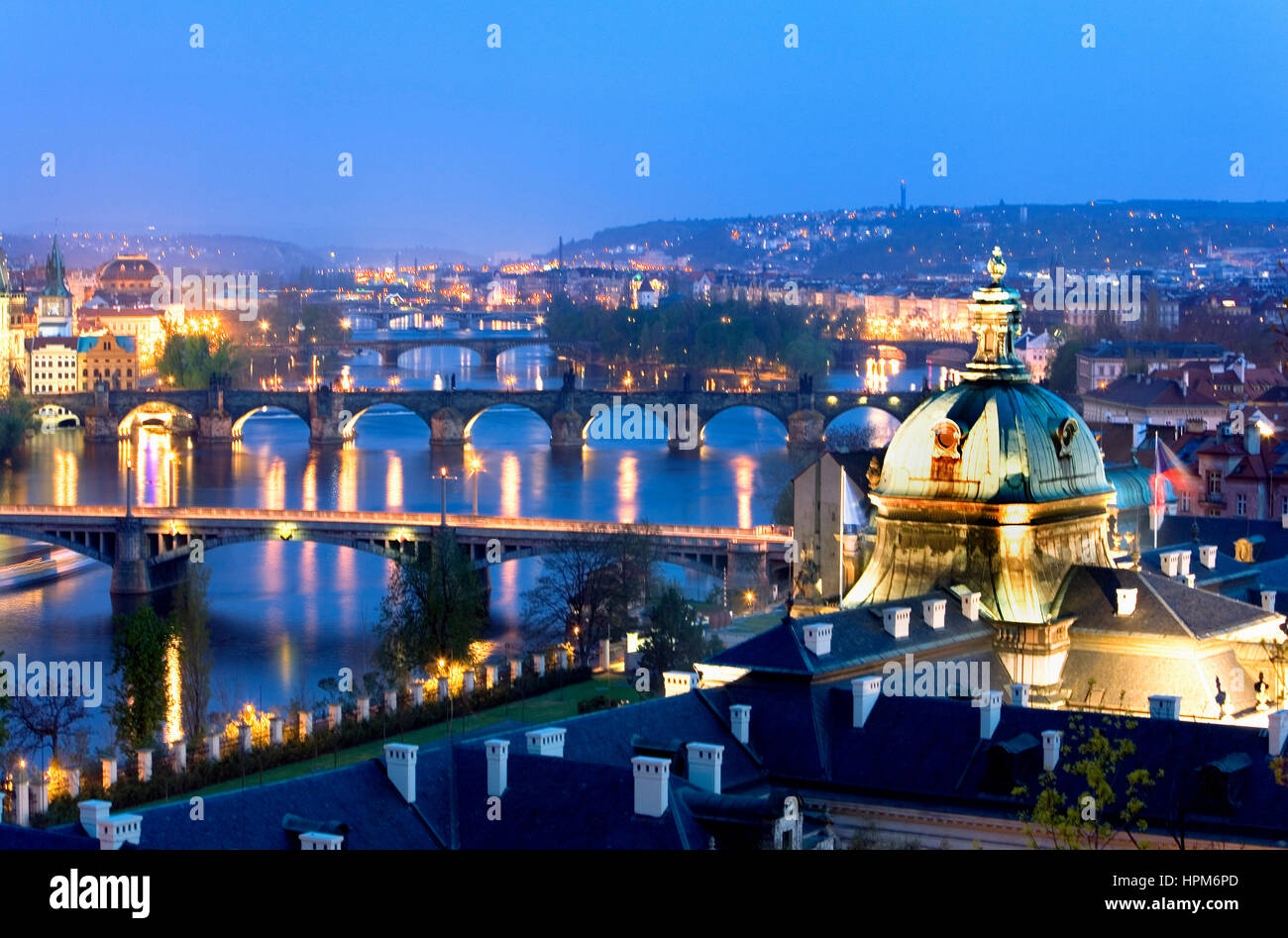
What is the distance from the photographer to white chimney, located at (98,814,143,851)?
1088 cm

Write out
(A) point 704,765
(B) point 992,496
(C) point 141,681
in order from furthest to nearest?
(C) point 141,681
(B) point 992,496
(A) point 704,765

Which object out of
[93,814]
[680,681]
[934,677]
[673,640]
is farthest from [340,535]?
[93,814]

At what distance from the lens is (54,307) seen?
97375 millimetres

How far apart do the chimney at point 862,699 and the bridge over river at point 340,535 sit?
1725 cm

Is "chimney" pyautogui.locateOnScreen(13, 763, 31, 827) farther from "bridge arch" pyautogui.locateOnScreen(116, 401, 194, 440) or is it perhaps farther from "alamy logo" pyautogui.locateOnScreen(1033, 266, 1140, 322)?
"alamy logo" pyautogui.locateOnScreen(1033, 266, 1140, 322)

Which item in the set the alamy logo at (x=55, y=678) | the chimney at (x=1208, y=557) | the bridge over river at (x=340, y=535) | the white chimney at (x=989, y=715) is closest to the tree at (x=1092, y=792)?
the white chimney at (x=989, y=715)

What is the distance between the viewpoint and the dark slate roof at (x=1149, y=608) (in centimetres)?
1777

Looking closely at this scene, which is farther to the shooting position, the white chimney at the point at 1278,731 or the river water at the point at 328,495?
the river water at the point at 328,495

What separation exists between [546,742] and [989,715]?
2436 millimetres

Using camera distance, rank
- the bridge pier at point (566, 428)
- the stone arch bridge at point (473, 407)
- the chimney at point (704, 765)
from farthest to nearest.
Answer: the stone arch bridge at point (473, 407) < the bridge pier at point (566, 428) < the chimney at point (704, 765)

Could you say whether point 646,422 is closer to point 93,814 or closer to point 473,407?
point 473,407

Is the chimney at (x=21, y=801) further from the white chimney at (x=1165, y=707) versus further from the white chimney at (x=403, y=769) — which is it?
the white chimney at (x=1165, y=707)

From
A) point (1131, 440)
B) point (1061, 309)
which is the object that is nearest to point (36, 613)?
point (1131, 440)
